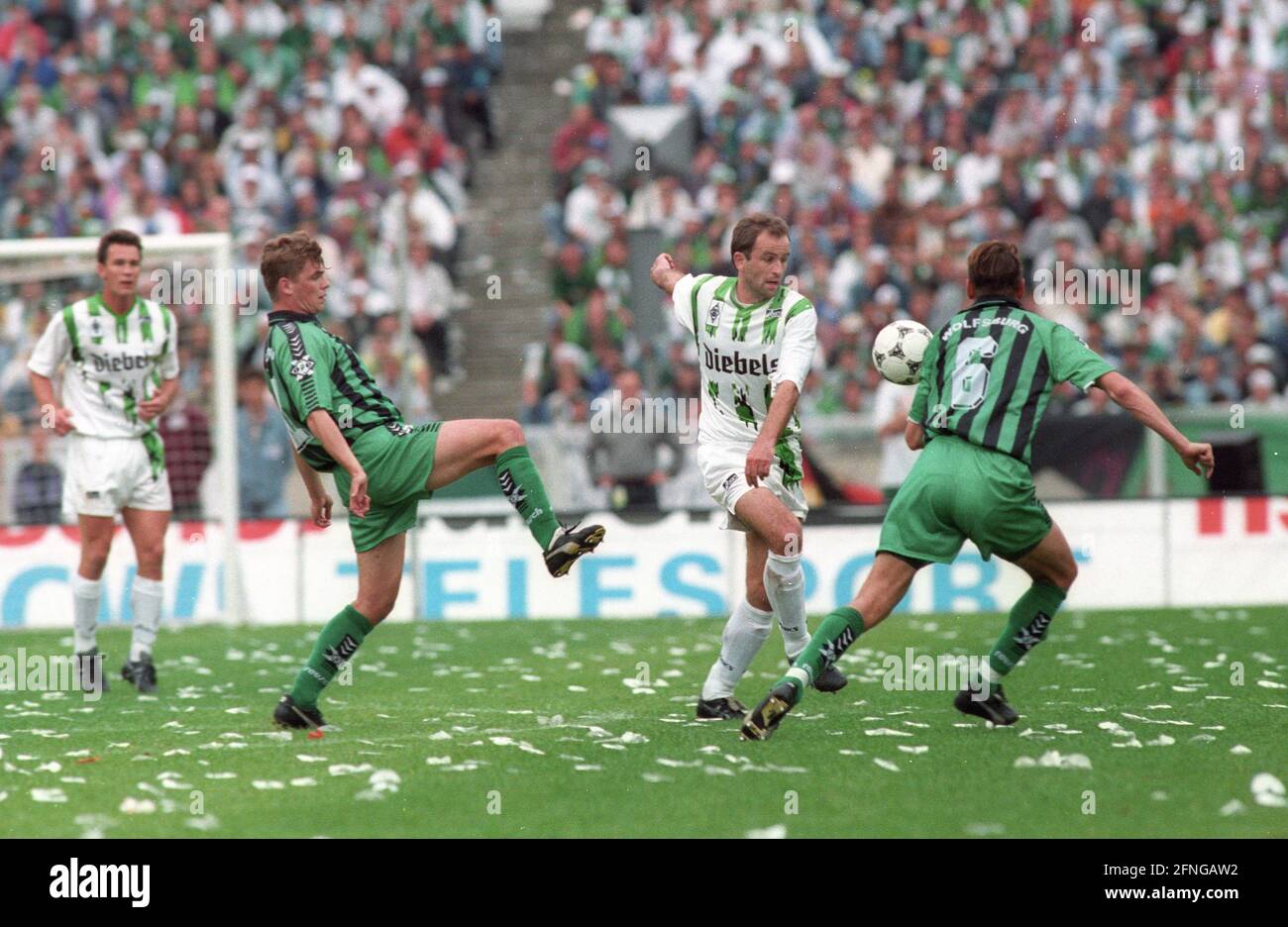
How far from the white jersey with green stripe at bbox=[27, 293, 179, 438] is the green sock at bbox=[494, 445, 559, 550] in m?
3.26

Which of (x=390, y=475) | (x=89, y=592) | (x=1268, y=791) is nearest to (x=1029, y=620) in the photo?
(x=1268, y=791)

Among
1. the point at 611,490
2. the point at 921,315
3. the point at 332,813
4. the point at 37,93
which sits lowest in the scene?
the point at 332,813

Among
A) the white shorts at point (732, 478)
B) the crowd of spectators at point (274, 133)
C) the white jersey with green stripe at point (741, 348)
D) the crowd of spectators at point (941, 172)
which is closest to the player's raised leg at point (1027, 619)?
the white shorts at point (732, 478)

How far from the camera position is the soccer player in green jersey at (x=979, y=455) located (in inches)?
283

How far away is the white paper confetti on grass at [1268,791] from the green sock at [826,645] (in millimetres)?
1633

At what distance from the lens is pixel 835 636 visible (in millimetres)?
7164

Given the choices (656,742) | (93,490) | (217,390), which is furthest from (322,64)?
(656,742)

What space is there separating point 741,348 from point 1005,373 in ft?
4.01

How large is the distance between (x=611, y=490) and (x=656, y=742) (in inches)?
289

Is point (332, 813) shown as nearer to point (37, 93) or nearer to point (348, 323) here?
point (348, 323)

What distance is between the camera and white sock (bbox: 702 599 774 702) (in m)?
8.12

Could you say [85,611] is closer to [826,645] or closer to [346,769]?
[346,769]

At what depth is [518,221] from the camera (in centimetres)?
1953

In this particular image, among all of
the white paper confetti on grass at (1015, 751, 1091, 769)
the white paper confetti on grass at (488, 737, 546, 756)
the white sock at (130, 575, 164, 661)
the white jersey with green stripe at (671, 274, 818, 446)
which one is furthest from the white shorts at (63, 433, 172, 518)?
the white paper confetti on grass at (1015, 751, 1091, 769)
